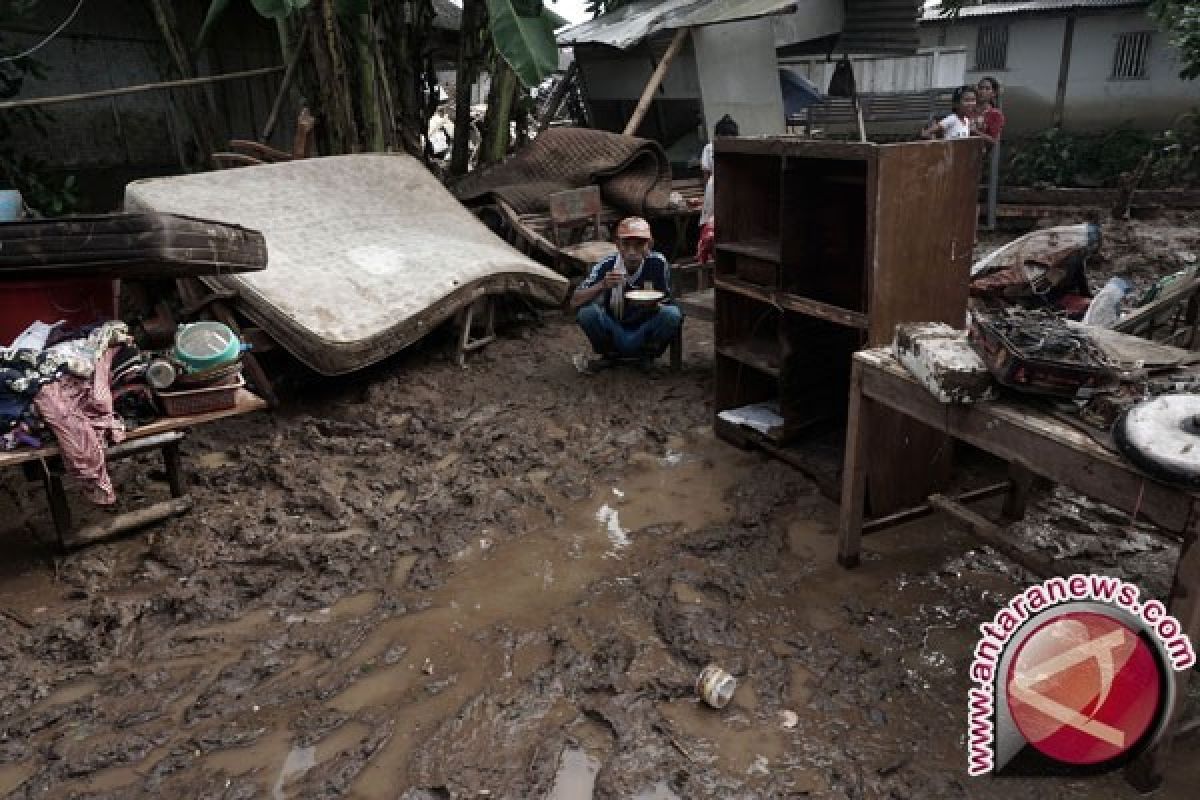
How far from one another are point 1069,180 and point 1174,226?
148 inches

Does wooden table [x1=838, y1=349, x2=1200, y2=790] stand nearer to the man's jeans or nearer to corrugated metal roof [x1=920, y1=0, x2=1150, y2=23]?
the man's jeans

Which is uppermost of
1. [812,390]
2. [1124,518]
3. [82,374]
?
[82,374]

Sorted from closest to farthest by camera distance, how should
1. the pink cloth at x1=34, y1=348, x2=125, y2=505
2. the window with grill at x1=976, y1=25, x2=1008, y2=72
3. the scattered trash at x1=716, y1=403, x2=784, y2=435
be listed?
the pink cloth at x1=34, y1=348, x2=125, y2=505 → the scattered trash at x1=716, y1=403, x2=784, y2=435 → the window with grill at x1=976, y1=25, x2=1008, y2=72

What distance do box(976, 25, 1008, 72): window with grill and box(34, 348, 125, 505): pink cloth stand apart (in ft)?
53.5

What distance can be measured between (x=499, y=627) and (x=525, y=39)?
4.57 m

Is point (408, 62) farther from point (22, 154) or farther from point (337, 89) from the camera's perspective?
point (22, 154)

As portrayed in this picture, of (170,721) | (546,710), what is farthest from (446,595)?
(170,721)

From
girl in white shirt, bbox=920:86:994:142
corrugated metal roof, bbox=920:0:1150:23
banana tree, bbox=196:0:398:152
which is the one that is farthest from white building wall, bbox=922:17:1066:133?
banana tree, bbox=196:0:398:152

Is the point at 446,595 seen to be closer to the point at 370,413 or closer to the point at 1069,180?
the point at 370,413

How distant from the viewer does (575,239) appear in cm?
822

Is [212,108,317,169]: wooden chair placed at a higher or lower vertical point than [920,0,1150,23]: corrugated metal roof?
lower

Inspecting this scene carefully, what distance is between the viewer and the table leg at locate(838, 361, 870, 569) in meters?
3.42

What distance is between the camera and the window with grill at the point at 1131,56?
13695mm

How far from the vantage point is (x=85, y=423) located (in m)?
3.68
